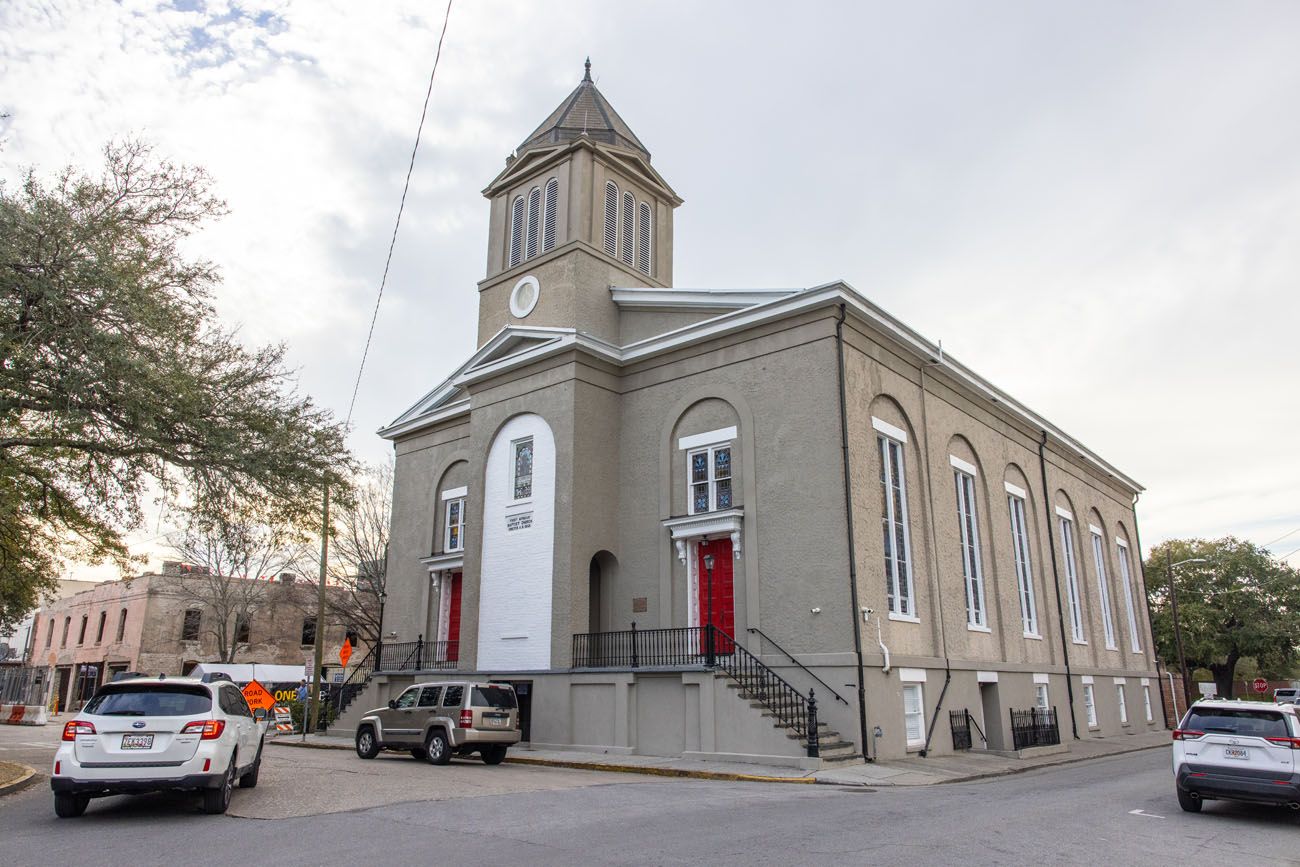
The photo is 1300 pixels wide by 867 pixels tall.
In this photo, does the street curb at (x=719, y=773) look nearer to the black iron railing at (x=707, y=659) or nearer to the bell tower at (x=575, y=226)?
the black iron railing at (x=707, y=659)

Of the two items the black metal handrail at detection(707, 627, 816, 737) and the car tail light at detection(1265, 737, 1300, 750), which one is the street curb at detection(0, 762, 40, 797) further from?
the car tail light at detection(1265, 737, 1300, 750)

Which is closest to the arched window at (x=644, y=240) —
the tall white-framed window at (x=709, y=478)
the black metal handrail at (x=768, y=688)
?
the tall white-framed window at (x=709, y=478)

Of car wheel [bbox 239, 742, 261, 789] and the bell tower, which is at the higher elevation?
the bell tower

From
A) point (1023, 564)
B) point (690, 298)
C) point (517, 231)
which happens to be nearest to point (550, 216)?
point (517, 231)

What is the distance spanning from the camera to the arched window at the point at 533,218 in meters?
27.2

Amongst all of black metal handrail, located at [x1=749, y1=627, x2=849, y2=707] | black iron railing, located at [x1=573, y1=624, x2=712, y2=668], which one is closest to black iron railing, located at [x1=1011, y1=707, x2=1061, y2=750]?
black metal handrail, located at [x1=749, y1=627, x2=849, y2=707]

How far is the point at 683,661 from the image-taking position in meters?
19.4

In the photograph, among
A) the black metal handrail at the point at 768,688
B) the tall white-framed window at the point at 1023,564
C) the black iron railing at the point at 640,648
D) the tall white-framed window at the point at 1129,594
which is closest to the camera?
the black metal handrail at the point at 768,688

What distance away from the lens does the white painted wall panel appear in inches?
867

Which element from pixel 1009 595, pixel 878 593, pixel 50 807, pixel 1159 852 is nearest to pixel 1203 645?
pixel 1009 595

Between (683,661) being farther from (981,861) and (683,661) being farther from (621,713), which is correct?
(981,861)

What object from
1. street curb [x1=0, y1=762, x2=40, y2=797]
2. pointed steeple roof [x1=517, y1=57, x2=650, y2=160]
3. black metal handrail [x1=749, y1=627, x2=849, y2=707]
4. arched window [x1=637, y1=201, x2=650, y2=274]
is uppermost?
pointed steeple roof [x1=517, y1=57, x2=650, y2=160]

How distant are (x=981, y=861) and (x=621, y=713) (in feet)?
38.9

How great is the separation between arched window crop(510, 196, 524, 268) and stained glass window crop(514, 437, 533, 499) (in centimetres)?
662
